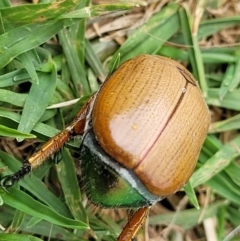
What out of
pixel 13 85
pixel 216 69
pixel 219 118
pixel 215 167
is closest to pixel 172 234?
pixel 215 167

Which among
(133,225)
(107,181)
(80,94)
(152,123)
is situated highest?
(152,123)

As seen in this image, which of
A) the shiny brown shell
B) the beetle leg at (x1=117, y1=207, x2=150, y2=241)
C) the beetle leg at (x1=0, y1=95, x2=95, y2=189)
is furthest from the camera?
the beetle leg at (x1=117, y1=207, x2=150, y2=241)

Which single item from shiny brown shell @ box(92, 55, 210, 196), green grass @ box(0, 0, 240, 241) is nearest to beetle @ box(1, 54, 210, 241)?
shiny brown shell @ box(92, 55, 210, 196)

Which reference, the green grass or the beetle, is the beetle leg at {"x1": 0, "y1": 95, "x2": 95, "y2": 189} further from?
the green grass

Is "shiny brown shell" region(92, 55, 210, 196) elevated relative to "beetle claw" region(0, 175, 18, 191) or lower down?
elevated

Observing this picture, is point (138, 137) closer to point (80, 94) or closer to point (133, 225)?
point (133, 225)

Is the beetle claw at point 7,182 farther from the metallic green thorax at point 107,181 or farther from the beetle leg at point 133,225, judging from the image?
the beetle leg at point 133,225

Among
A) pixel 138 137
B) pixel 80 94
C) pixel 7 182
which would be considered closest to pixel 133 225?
pixel 138 137
